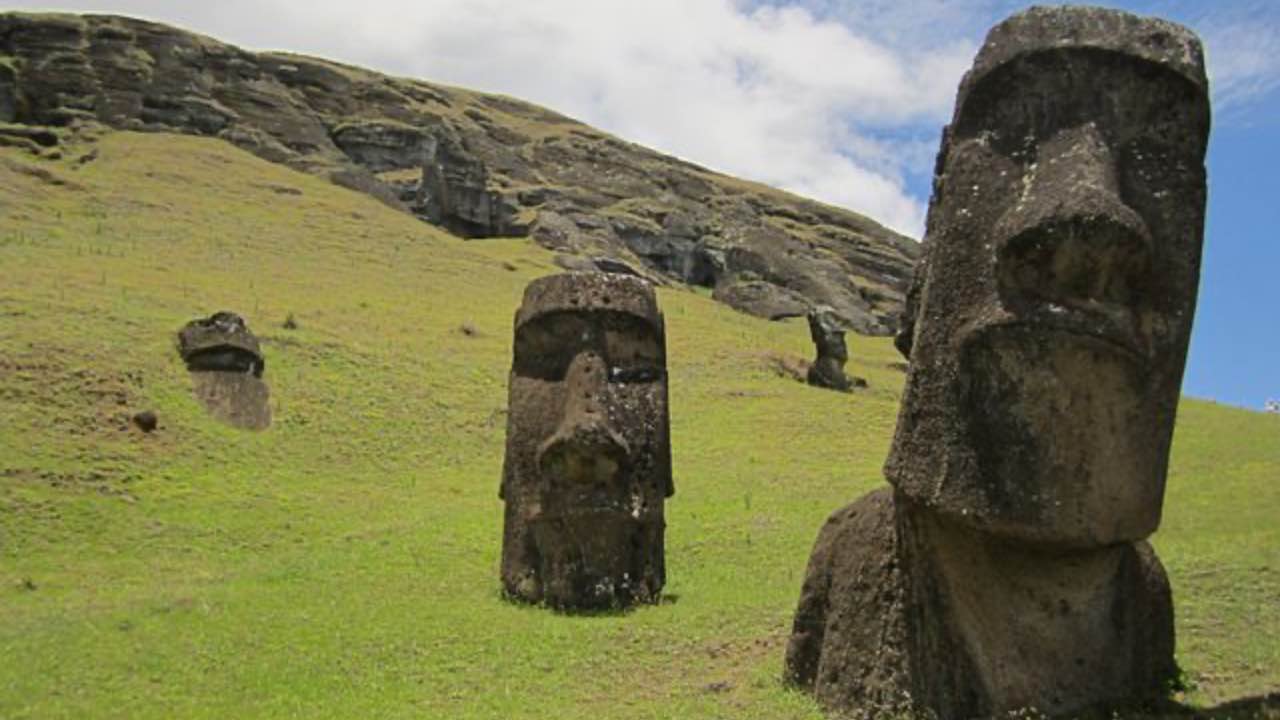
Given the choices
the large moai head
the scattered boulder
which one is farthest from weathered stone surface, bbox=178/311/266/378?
the large moai head

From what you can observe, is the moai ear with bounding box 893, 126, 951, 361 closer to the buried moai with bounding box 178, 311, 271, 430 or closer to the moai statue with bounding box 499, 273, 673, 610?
the moai statue with bounding box 499, 273, 673, 610

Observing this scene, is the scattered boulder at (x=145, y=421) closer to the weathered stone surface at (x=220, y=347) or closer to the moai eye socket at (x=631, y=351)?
the weathered stone surface at (x=220, y=347)

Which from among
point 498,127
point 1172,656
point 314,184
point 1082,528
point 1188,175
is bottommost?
point 1172,656

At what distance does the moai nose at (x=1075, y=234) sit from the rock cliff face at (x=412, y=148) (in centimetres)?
5715

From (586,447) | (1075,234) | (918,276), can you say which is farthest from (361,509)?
(1075,234)

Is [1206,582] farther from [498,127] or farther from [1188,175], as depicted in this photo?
[498,127]

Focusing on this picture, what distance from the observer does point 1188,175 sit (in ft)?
23.4

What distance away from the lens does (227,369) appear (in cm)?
2644

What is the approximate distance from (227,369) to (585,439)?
15.0 metres

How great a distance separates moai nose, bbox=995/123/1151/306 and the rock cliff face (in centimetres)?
5715

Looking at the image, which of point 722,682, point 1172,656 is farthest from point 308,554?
point 1172,656

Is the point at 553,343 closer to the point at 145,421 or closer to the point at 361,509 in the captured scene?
the point at 361,509

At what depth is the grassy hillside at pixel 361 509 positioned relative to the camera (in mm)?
10336

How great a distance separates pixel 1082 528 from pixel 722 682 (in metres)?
3.54
